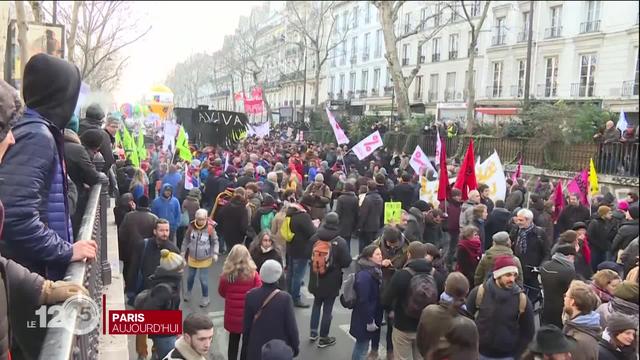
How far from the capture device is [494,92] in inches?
1501

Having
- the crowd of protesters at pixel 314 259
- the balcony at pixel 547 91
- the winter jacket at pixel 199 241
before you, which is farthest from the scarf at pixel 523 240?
the balcony at pixel 547 91

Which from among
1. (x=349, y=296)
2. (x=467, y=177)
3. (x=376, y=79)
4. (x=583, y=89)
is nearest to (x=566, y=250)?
(x=349, y=296)

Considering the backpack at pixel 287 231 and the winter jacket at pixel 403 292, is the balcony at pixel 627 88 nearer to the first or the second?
the backpack at pixel 287 231

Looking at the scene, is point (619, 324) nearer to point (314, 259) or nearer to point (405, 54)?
point (314, 259)

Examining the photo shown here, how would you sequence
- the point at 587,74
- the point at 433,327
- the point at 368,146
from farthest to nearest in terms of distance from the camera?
the point at 587,74 < the point at 368,146 < the point at 433,327

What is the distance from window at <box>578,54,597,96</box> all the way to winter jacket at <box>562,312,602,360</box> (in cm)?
2956

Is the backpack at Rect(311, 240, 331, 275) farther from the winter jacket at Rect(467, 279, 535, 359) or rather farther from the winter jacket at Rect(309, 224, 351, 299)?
the winter jacket at Rect(467, 279, 535, 359)

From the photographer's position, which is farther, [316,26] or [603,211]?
[316,26]

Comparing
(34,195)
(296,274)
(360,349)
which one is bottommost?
(360,349)

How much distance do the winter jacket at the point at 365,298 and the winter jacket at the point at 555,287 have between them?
1.65 meters

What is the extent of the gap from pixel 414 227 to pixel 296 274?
180 centimetres

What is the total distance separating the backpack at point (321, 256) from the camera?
662 cm

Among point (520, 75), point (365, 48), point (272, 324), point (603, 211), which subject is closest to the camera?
point (272, 324)

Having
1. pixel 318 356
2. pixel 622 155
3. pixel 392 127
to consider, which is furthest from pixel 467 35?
pixel 318 356
